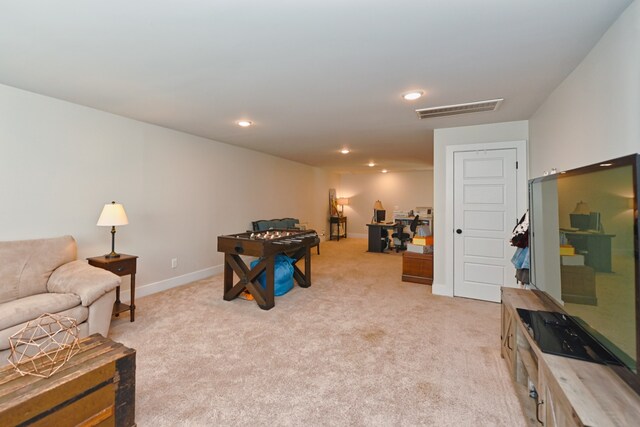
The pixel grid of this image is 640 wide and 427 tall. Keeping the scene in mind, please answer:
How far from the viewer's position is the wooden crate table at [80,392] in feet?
3.83

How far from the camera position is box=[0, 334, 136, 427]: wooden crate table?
1167 mm

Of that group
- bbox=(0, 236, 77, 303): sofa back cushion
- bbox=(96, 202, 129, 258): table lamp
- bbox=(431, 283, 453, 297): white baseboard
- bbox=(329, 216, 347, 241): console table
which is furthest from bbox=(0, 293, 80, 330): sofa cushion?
bbox=(329, 216, 347, 241): console table

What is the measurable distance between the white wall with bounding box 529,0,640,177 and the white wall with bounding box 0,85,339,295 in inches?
174

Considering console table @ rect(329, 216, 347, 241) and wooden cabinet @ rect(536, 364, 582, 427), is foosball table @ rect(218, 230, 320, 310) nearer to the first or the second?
wooden cabinet @ rect(536, 364, 582, 427)

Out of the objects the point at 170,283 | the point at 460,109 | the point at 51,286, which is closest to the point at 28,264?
the point at 51,286

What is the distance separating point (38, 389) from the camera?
47.8 inches

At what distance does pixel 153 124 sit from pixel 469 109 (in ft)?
12.6

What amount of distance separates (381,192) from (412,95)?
654 centimetres

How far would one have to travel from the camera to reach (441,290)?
3.87 m

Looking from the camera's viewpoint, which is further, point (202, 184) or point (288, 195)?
point (288, 195)

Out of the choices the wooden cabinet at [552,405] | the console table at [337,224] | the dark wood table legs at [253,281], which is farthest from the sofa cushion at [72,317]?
the console table at [337,224]

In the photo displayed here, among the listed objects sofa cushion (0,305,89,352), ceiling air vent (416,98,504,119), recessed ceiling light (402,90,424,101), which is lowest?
sofa cushion (0,305,89,352)

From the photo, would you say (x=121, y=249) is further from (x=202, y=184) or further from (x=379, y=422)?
(x=379, y=422)

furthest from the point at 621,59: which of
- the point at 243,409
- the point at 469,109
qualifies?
the point at 243,409
